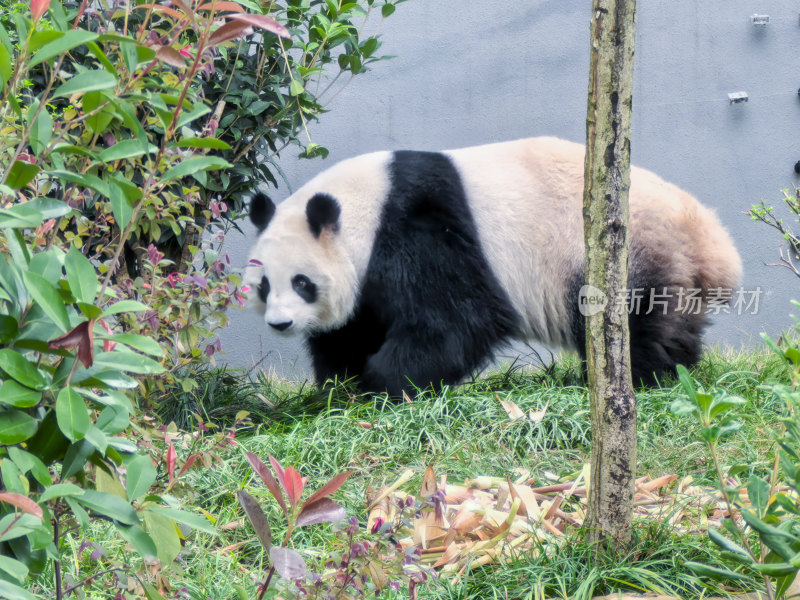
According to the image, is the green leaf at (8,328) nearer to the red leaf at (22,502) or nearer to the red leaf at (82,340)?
the red leaf at (82,340)

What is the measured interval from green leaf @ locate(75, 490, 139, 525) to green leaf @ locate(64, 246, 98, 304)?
0.26 meters

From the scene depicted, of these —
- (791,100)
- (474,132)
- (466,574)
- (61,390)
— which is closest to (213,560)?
(466,574)

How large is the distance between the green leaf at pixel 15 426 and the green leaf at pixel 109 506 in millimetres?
108

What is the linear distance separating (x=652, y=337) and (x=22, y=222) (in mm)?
3552

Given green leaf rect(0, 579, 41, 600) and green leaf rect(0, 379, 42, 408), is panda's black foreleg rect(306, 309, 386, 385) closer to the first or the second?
green leaf rect(0, 379, 42, 408)

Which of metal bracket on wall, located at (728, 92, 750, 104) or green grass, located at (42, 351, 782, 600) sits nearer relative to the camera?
green grass, located at (42, 351, 782, 600)

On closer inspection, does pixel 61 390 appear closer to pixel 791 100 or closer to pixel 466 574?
pixel 466 574

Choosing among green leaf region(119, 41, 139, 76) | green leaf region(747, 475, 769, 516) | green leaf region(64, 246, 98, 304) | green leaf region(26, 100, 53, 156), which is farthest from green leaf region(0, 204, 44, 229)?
green leaf region(747, 475, 769, 516)

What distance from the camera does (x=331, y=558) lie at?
154 cm

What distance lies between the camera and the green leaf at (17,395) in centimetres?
100

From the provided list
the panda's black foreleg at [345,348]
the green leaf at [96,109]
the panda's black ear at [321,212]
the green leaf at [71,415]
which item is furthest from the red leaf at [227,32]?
the panda's black foreleg at [345,348]

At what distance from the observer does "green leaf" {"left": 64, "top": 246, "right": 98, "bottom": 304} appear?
1024 mm

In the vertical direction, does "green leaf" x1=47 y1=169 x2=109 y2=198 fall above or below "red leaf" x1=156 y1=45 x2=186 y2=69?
below

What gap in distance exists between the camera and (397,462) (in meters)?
3.03
